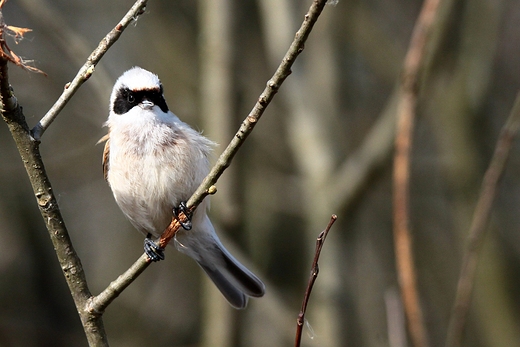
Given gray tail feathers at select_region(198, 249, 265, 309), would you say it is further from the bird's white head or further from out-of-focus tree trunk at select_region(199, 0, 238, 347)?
the bird's white head

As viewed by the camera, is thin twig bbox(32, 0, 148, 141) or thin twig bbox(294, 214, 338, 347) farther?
thin twig bbox(32, 0, 148, 141)

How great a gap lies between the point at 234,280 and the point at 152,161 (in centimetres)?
113

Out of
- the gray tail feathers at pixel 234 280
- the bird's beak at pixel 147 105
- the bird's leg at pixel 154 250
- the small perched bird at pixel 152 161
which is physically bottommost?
the gray tail feathers at pixel 234 280

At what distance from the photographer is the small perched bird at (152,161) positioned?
3520mm

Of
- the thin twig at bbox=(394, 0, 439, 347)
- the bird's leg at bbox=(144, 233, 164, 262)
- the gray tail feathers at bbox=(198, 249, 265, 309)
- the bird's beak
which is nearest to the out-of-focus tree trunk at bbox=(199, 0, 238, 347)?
the gray tail feathers at bbox=(198, 249, 265, 309)

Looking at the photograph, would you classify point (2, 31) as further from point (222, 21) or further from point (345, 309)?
point (345, 309)

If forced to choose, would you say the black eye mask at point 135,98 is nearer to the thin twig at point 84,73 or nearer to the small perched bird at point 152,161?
the small perched bird at point 152,161

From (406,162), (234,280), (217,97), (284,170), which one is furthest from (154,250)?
(284,170)

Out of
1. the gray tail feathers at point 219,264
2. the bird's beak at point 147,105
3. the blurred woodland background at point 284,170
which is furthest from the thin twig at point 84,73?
the blurred woodland background at point 284,170

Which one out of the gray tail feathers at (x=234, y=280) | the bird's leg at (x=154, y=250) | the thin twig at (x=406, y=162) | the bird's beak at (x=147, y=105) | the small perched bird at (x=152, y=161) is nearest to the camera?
the thin twig at (x=406, y=162)

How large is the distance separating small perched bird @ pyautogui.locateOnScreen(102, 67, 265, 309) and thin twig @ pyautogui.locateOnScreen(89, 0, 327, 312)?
0.73 meters

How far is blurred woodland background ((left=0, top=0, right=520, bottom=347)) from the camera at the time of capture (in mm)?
5383

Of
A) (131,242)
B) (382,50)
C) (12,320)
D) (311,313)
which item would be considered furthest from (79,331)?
(382,50)

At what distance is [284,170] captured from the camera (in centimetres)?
712
